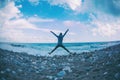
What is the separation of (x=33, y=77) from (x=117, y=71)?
2.96 m

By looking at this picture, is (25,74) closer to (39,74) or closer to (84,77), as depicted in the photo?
(39,74)

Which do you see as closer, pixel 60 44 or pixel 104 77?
pixel 104 77

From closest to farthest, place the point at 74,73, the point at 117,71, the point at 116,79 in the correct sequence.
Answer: the point at 116,79 → the point at 117,71 → the point at 74,73

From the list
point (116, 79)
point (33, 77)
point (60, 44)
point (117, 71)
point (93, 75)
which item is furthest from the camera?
point (60, 44)

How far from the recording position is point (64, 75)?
870cm

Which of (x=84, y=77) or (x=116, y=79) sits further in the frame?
(x=84, y=77)

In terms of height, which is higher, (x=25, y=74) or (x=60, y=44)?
(x=60, y=44)

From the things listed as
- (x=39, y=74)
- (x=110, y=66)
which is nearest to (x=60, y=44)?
(x=39, y=74)

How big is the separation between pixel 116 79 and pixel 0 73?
356cm

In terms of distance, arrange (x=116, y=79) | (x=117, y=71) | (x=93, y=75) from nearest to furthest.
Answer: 1. (x=116, y=79)
2. (x=117, y=71)
3. (x=93, y=75)

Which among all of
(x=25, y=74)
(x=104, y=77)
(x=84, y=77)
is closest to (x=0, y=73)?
(x=25, y=74)

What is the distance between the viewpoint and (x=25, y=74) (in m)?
8.61

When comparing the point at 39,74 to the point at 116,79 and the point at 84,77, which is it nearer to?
the point at 84,77

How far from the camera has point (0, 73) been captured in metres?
7.49
